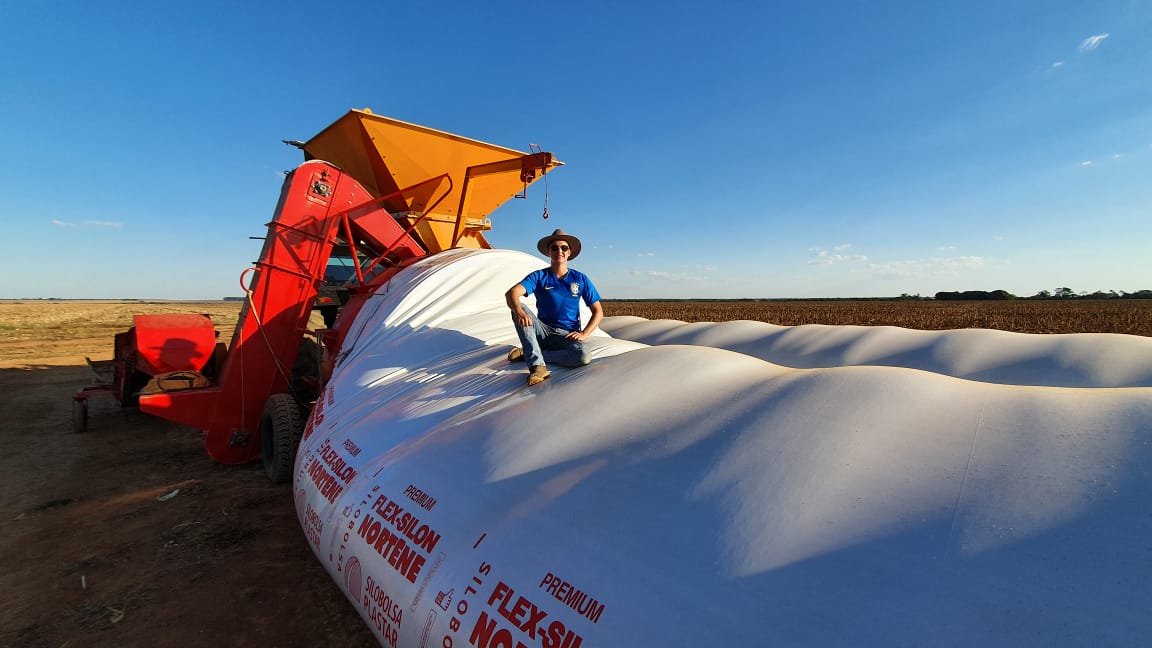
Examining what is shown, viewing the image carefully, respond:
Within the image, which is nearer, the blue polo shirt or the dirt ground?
the dirt ground

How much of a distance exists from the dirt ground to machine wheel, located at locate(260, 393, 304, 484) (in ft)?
0.50

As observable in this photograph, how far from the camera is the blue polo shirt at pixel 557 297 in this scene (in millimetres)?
3305

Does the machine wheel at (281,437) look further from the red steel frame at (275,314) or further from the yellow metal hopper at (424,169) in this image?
the yellow metal hopper at (424,169)

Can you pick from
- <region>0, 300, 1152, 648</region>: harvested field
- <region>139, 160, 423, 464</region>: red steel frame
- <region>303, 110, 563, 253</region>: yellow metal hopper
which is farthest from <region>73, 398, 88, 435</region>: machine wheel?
<region>303, 110, 563, 253</region>: yellow metal hopper

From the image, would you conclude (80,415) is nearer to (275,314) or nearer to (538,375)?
(275,314)

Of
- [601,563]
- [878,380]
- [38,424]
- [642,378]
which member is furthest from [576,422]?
[38,424]

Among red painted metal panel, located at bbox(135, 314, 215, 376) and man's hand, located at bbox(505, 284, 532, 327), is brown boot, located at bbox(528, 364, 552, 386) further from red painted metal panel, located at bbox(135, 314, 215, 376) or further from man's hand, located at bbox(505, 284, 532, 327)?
red painted metal panel, located at bbox(135, 314, 215, 376)

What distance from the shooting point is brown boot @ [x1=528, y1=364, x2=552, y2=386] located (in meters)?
2.76

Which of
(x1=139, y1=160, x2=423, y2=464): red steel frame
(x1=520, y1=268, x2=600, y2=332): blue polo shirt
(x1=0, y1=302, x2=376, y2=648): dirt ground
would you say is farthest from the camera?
(x1=139, y1=160, x2=423, y2=464): red steel frame

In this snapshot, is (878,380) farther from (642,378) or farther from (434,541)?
(434,541)

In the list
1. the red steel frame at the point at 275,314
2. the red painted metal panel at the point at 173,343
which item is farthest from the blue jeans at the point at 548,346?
the red painted metal panel at the point at 173,343

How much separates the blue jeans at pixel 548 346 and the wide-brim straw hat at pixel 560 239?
21.5 inches

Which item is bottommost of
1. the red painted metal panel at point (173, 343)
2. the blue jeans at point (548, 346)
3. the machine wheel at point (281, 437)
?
the machine wheel at point (281, 437)

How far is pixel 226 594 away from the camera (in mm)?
2783
